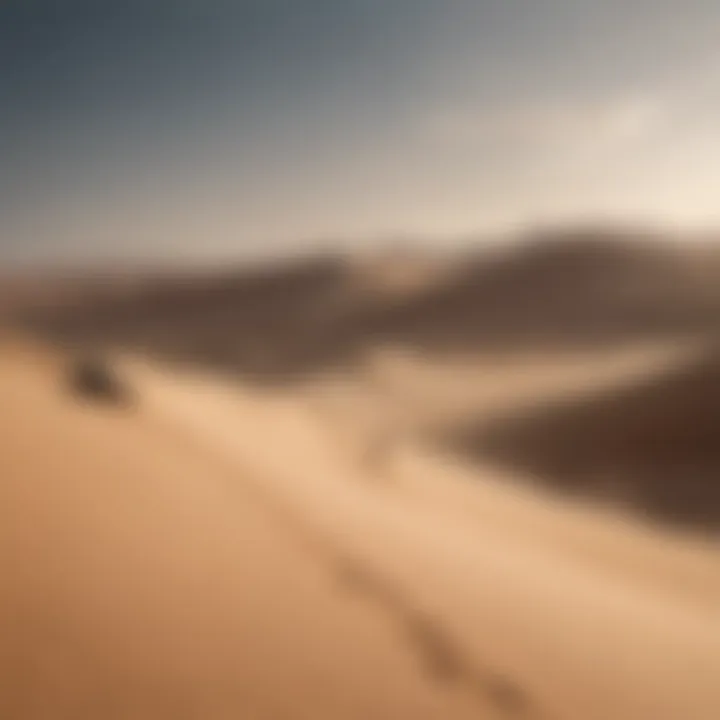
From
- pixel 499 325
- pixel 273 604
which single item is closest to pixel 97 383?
pixel 273 604

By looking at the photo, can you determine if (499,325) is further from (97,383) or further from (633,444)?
(97,383)

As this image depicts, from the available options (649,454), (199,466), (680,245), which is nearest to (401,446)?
(649,454)

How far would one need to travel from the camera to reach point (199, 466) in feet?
16.1

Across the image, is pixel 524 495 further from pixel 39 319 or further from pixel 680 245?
pixel 680 245

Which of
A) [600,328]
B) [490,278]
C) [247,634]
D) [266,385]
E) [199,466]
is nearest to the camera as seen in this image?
[247,634]

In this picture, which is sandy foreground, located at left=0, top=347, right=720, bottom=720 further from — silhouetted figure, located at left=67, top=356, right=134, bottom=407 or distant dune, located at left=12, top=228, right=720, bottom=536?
distant dune, located at left=12, top=228, right=720, bottom=536

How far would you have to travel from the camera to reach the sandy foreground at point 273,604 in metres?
2.42

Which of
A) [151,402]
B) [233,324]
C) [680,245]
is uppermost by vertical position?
[680,245]

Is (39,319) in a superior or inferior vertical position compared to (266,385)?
superior

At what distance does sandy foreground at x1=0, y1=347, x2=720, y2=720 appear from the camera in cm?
242

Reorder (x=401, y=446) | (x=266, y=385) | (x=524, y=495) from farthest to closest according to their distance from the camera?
1. (x=266, y=385)
2. (x=401, y=446)
3. (x=524, y=495)

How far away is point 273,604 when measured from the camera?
3.03 metres

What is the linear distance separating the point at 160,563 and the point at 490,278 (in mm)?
25217

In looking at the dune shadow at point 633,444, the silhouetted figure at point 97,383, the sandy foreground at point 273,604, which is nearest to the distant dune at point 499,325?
the dune shadow at point 633,444
